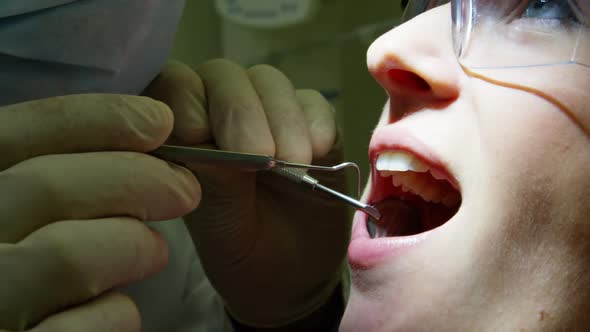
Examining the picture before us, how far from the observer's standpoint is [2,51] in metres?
0.86

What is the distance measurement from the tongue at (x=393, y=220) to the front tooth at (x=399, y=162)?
0.46 ft

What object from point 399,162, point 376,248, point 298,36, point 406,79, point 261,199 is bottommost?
point 261,199

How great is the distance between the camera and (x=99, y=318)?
73 cm

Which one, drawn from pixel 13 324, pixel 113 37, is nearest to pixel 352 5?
pixel 113 37

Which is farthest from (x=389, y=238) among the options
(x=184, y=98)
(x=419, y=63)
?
(x=184, y=98)

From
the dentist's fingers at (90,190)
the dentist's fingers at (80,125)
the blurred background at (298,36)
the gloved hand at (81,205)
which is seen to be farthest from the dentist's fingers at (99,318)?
the blurred background at (298,36)

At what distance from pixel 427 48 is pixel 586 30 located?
0.66 feet

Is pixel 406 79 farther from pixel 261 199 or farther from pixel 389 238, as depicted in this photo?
pixel 261 199

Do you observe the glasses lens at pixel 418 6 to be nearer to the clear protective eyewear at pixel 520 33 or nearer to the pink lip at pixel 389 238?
the clear protective eyewear at pixel 520 33

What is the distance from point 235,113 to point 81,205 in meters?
0.38

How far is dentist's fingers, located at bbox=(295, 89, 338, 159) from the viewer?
1156 millimetres

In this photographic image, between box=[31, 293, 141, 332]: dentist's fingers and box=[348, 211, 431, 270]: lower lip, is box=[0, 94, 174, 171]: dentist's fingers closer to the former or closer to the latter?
box=[31, 293, 141, 332]: dentist's fingers

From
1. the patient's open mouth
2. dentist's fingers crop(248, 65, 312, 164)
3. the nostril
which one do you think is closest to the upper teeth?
the patient's open mouth

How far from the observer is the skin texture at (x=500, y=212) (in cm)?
62
